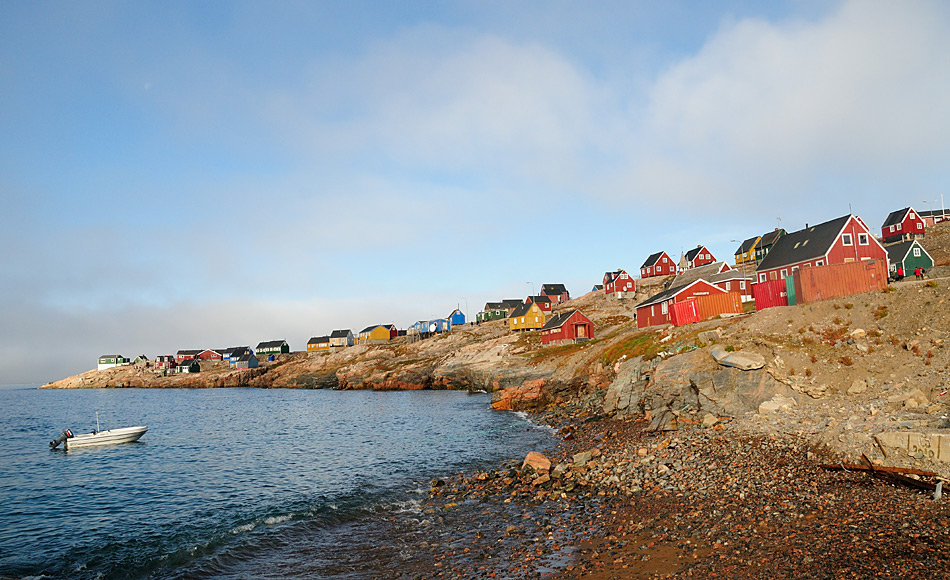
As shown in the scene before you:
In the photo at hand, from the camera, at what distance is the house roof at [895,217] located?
4306 inches

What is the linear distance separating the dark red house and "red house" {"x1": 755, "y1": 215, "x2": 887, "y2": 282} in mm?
93978

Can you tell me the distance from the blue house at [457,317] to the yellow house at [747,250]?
86.2m

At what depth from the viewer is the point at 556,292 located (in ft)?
527

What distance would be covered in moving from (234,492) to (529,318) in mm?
98502

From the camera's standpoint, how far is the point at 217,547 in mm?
21531

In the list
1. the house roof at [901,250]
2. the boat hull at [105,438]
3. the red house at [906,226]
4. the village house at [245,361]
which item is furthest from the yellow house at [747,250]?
the village house at [245,361]

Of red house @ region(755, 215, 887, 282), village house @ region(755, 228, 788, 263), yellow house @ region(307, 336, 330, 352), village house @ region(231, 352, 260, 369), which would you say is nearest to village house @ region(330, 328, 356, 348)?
yellow house @ region(307, 336, 330, 352)

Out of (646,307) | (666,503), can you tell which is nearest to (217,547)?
(666,503)

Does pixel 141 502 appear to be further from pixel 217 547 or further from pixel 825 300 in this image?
pixel 825 300

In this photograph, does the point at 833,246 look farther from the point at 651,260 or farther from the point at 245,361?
the point at 245,361

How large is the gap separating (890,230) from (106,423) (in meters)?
154

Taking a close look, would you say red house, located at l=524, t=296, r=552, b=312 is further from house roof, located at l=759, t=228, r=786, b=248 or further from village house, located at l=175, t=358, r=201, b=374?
village house, located at l=175, t=358, r=201, b=374

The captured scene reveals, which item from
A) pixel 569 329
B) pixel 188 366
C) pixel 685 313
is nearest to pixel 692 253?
pixel 569 329

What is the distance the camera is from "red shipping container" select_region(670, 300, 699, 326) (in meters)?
53.9
